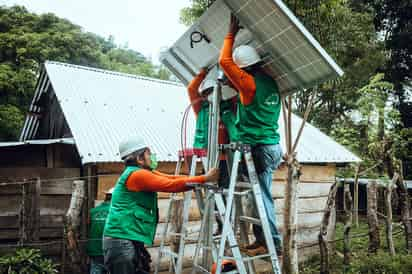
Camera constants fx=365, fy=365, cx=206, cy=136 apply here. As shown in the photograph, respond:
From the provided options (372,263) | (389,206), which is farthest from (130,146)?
(389,206)

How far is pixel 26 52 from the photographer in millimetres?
14852

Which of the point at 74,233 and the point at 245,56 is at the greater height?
the point at 245,56

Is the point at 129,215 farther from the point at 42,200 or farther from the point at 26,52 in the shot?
the point at 26,52

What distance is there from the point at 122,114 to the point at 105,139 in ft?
4.11

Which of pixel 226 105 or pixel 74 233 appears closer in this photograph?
pixel 226 105

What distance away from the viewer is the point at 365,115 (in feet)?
36.8

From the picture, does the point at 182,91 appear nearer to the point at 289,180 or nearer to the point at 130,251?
the point at 289,180

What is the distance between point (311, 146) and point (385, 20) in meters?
10.8

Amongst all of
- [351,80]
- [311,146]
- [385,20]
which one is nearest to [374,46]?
[351,80]

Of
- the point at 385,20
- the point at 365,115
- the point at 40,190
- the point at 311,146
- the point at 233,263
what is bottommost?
the point at 233,263

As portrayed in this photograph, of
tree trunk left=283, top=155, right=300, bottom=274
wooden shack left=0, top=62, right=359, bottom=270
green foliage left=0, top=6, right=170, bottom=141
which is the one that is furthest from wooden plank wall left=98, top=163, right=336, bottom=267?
green foliage left=0, top=6, right=170, bottom=141

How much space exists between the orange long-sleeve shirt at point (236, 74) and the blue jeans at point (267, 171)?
0.47 meters

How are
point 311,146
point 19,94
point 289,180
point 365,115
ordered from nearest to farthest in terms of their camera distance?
point 289,180 < point 311,146 < point 365,115 < point 19,94

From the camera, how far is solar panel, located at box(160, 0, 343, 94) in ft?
9.41
